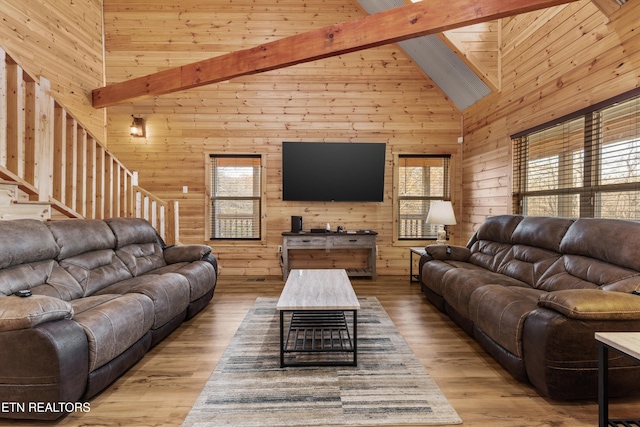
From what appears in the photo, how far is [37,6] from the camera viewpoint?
4.14 meters

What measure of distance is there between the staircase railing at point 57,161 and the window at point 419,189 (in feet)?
12.3

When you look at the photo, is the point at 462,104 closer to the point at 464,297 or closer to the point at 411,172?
the point at 411,172

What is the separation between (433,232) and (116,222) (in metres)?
4.82

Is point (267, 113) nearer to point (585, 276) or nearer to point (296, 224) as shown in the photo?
point (296, 224)

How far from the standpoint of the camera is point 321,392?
2033 mm

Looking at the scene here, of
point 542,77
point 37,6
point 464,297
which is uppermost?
point 37,6

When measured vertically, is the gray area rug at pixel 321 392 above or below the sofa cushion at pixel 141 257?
below

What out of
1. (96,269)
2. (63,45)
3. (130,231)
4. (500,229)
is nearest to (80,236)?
(96,269)

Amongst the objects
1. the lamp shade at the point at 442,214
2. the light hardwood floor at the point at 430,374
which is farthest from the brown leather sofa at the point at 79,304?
the lamp shade at the point at 442,214

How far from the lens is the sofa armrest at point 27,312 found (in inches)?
64.2

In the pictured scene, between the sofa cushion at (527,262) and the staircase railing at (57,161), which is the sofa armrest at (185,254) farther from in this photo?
the sofa cushion at (527,262)

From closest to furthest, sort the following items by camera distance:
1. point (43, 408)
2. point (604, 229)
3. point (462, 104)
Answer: point (43, 408) → point (604, 229) → point (462, 104)

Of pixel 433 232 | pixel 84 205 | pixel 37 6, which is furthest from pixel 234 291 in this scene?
pixel 37 6

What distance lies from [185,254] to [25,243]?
1726 millimetres
